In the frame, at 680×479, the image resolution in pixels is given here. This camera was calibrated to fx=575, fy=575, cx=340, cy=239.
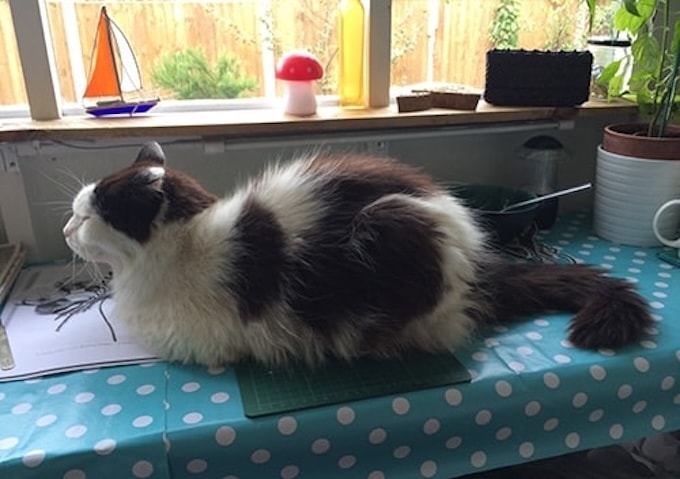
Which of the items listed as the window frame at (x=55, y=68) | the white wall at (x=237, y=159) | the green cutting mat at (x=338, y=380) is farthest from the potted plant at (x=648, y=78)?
the green cutting mat at (x=338, y=380)

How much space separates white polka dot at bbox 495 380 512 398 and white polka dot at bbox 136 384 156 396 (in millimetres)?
451

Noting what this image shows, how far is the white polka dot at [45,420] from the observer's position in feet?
2.24

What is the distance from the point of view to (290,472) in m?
0.70

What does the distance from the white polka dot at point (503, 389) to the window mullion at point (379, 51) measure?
2.35 feet

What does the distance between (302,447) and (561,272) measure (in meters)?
0.55

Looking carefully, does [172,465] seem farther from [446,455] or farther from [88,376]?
[446,455]

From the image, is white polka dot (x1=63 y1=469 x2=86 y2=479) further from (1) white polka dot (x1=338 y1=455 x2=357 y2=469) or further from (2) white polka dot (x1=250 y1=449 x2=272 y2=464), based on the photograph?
(1) white polka dot (x1=338 y1=455 x2=357 y2=469)

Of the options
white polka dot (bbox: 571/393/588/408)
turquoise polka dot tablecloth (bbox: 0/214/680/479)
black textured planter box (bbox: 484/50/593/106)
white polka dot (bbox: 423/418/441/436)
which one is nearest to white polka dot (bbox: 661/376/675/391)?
turquoise polka dot tablecloth (bbox: 0/214/680/479)

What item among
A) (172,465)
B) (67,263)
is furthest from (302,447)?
(67,263)

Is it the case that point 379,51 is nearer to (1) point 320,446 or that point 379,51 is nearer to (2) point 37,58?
(2) point 37,58

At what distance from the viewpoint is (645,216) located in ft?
3.74

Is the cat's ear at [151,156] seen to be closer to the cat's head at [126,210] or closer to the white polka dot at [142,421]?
the cat's head at [126,210]

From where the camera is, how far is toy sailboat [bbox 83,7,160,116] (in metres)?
1.12

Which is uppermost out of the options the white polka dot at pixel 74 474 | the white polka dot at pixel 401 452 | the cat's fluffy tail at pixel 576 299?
the cat's fluffy tail at pixel 576 299
